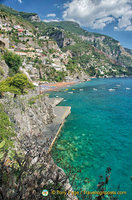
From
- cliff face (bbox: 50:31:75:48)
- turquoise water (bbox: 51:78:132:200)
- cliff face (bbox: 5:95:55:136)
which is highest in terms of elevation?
cliff face (bbox: 50:31:75:48)

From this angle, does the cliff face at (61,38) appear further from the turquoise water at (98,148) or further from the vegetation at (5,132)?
the vegetation at (5,132)

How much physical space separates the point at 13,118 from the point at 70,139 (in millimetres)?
8474

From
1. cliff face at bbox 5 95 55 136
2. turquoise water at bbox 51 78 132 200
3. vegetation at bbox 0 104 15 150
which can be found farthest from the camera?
cliff face at bbox 5 95 55 136

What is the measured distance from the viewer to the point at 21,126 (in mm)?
11391

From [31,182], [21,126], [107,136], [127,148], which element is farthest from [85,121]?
[31,182]

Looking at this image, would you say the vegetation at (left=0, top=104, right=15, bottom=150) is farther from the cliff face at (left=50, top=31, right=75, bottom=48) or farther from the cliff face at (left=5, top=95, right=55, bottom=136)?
the cliff face at (left=50, top=31, right=75, bottom=48)

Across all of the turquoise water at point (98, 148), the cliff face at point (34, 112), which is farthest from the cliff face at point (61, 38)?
the cliff face at point (34, 112)

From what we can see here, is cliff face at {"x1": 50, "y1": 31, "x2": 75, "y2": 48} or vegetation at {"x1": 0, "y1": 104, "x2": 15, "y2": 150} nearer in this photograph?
vegetation at {"x1": 0, "y1": 104, "x2": 15, "y2": 150}

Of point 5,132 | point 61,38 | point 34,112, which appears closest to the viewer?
point 5,132

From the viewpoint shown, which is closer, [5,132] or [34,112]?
[5,132]

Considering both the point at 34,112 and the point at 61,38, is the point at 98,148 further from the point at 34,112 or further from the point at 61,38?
the point at 61,38

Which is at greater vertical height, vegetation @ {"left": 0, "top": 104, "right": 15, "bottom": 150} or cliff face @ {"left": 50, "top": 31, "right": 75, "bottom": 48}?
cliff face @ {"left": 50, "top": 31, "right": 75, "bottom": 48}

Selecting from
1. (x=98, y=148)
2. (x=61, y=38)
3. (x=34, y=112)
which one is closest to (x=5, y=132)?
(x=34, y=112)

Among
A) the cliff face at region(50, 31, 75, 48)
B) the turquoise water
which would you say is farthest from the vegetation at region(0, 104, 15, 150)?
the cliff face at region(50, 31, 75, 48)
